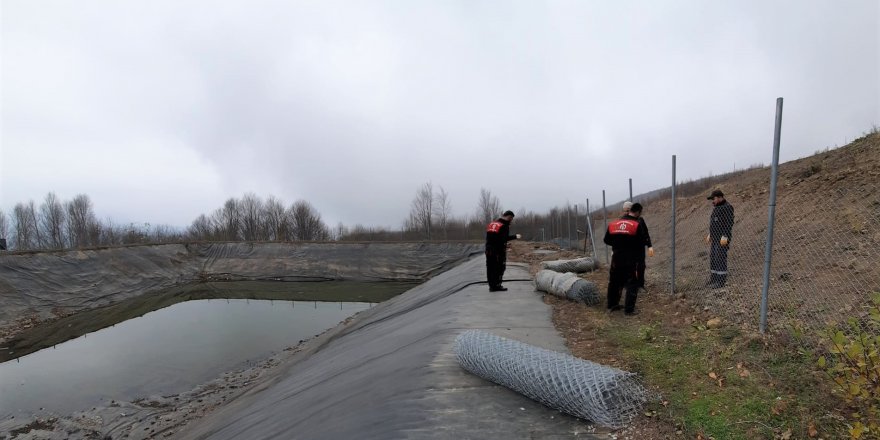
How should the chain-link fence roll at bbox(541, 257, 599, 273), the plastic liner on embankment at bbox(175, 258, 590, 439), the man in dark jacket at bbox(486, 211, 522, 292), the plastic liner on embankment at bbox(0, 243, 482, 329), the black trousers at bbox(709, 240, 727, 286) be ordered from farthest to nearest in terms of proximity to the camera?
the plastic liner on embankment at bbox(0, 243, 482, 329)
the chain-link fence roll at bbox(541, 257, 599, 273)
the man in dark jacket at bbox(486, 211, 522, 292)
the black trousers at bbox(709, 240, 727, 286)
the plastic liner on embankment at bbox(175, 258, 590, 439)

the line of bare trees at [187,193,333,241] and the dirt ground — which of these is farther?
the line of bare trees at [187,193,333,241]

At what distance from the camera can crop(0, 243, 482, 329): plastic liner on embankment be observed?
19.4m

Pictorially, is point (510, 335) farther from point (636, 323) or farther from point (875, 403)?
point (875, 403)

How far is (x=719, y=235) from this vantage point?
669 cm

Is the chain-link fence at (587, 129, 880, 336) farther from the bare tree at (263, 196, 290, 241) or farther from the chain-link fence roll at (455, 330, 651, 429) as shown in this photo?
the bare tree at (263, 196, 290, 241)

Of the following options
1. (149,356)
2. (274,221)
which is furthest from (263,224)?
(149,356)

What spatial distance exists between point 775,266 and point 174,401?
35.2 feet

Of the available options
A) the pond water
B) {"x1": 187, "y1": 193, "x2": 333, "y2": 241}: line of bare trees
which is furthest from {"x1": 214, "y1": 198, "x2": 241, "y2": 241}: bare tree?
the pond water

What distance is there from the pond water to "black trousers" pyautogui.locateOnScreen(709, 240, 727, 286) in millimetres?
9915

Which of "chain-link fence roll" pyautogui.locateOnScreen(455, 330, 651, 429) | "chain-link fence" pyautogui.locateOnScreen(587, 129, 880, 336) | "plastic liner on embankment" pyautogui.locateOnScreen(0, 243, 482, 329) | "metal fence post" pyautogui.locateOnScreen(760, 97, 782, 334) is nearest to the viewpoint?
"chain-link fence roll" pyautogui.locateOnScreen(455, 330, 651, 429)

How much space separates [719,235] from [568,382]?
516cm

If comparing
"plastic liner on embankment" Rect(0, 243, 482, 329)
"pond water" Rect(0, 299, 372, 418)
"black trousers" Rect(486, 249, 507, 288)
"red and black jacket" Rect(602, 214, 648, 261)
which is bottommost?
"pond water" Rect(0, 299, 372, 418)

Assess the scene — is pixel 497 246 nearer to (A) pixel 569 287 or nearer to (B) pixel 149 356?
(A) pixel 569 287

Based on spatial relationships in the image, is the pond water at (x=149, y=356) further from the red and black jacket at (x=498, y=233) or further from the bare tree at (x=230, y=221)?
the bare tree at (x=230, y=221)
